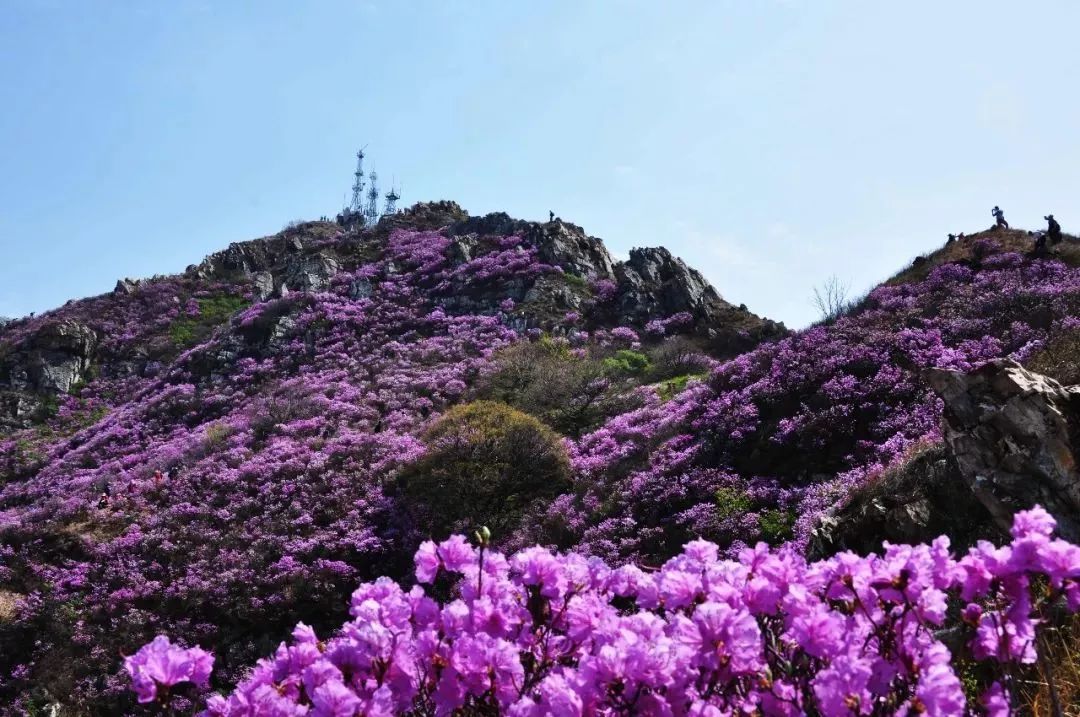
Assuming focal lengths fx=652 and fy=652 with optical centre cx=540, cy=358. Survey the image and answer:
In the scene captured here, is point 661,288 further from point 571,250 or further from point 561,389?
point 561,389

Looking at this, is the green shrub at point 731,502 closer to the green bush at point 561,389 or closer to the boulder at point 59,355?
the green bush at point 561,389

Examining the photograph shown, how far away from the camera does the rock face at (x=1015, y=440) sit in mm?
5930

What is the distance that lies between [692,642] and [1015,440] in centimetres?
592

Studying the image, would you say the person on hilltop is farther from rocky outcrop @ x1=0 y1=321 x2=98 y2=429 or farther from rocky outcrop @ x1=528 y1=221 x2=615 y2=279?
rocky outcrop @ x1=0 y1=321 x2=98 y2=429

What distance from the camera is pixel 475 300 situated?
32.5 metres

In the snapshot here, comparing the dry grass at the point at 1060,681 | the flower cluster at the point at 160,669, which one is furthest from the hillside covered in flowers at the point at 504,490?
the dry grass at the point at 1060,681

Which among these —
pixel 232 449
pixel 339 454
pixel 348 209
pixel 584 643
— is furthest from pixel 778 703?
pixel 348 209

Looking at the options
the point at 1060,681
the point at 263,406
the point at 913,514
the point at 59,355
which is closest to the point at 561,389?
the point at 263,406

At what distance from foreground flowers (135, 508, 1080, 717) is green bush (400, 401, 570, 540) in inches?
455

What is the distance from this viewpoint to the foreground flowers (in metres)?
2.13

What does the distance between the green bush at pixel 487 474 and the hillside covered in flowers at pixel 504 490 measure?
73 mm

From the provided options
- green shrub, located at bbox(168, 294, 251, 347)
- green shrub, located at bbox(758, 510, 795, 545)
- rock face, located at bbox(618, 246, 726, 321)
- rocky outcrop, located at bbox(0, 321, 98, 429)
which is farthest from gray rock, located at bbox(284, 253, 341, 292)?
green shrub, located at bbox(758, 510, 795, 545)

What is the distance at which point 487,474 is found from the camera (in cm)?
1502

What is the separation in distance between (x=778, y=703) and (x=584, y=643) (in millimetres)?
822
